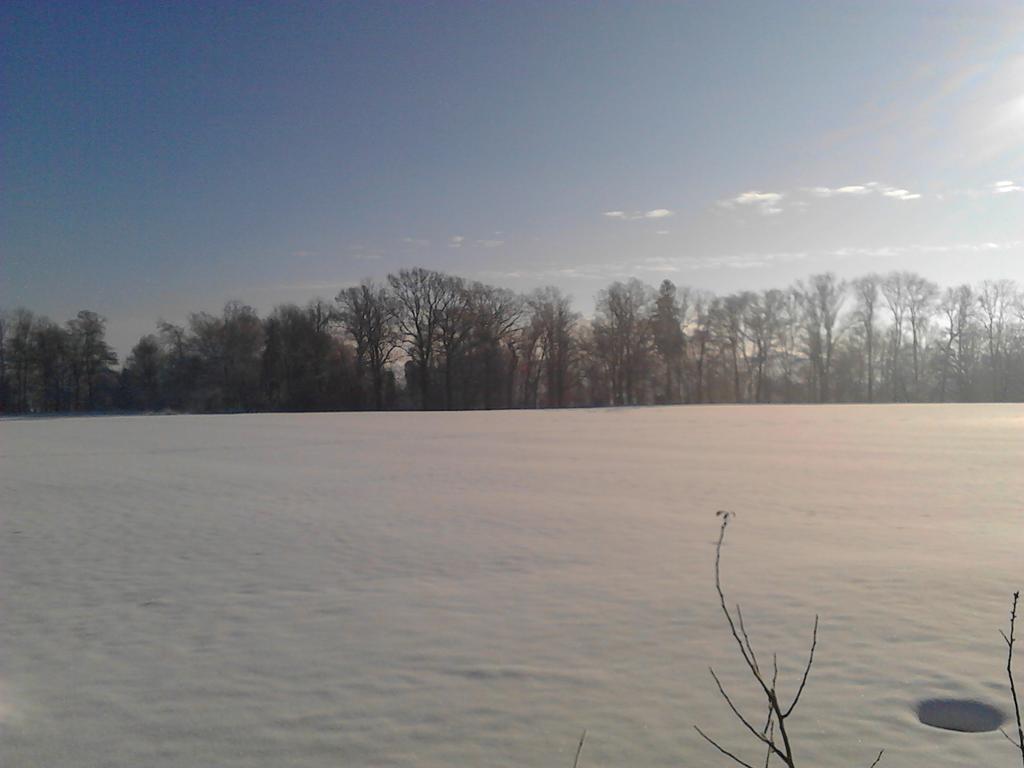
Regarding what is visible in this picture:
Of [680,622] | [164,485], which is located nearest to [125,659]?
[680,622]

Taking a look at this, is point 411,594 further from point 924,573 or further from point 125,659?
point 924,573

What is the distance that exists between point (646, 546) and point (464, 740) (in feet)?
14.7

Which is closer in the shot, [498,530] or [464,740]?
[464,740]

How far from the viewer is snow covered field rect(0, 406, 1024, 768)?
153 inches

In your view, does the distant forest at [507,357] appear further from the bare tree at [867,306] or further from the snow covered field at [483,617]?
the snow covered field at [483,617]

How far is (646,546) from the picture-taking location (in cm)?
803

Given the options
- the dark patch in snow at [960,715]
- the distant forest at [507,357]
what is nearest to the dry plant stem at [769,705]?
the dark patch in snow at [960,715]

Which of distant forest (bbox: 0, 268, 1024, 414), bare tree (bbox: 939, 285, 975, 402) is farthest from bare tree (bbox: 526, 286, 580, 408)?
bare tree (bbox: 939, 285, 975, 402)

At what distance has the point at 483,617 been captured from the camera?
18.7 feet

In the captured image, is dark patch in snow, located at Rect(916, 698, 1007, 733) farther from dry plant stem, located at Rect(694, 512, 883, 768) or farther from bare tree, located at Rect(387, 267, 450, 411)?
bare tree, located at Rect(387, 267, 450, 411)

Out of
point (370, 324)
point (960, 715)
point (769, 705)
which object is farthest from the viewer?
point (370, 324)

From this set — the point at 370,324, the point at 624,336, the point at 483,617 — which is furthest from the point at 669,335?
the point at 483,617

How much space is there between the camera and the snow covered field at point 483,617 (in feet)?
12.8

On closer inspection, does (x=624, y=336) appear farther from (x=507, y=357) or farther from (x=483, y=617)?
(x=483, y=617)
